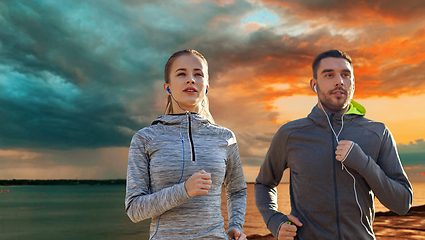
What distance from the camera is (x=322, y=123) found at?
2.79 m

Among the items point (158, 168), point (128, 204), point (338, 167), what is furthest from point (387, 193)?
point (128, 204)

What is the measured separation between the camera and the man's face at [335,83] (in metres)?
2.69

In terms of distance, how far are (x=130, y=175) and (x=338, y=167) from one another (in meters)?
1.63

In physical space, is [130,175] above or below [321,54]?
below

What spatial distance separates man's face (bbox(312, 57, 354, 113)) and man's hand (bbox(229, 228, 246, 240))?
52.0 inches

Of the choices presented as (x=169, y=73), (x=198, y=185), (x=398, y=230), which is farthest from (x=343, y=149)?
(x=398, y=230)

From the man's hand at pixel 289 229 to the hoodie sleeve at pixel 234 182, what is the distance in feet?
1.17

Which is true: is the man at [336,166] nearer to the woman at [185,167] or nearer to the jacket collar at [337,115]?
the jacket collar at [337,115]

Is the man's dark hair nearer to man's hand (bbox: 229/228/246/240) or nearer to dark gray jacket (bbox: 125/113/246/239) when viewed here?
dark gray jacket (bbox: 125/113/246/239)

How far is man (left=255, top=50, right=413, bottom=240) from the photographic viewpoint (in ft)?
7.98

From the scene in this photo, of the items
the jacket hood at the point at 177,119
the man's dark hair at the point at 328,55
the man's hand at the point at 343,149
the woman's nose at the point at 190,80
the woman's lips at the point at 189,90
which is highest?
the man's dark hair at the point at 328,55

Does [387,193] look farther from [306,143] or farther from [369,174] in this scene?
[306,143]

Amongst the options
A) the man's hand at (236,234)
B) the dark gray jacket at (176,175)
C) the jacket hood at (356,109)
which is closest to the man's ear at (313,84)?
the jacket hood at (356,109)

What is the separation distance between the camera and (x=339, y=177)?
2576mm
